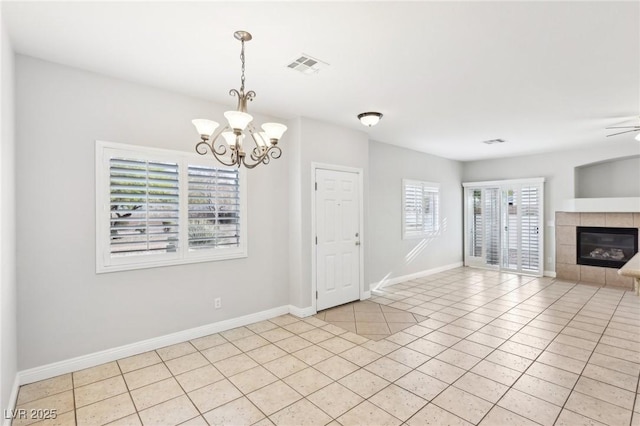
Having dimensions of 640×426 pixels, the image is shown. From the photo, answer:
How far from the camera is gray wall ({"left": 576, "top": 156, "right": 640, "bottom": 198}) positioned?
625 centimetres

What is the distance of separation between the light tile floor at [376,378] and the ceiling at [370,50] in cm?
272

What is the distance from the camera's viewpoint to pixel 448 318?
4.26 metres

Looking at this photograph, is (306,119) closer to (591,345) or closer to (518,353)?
(518,353)

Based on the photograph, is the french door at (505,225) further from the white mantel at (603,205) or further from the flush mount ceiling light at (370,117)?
the flush mount ceiling light at (370,117)

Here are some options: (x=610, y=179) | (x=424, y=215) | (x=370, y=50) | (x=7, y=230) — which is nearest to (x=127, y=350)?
(x=7, y=230)

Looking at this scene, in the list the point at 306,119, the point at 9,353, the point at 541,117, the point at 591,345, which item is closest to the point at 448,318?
the point at 591,345

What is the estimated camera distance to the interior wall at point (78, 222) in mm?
2695

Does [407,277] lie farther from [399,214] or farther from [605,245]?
[605,245]

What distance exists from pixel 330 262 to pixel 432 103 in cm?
253

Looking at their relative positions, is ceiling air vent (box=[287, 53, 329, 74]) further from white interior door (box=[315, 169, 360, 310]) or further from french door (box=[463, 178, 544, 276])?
french door (box=[463, 178, 544, 276])

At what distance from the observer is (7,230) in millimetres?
2295

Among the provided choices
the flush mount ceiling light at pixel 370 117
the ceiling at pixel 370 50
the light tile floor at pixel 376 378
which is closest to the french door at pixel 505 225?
the light tile floor at pixel 376 378

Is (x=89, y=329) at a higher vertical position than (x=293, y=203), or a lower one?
lower

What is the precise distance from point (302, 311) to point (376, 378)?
1760 mm
